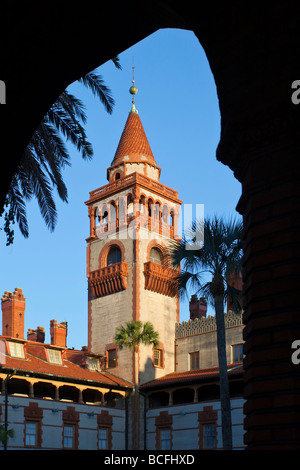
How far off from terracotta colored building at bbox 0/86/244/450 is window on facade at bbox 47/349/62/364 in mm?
91

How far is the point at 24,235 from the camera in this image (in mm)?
15008

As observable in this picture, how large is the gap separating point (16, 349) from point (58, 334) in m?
12.3

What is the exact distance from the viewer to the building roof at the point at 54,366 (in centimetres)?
4419

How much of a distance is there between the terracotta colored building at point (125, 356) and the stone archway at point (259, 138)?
3840 centimetres

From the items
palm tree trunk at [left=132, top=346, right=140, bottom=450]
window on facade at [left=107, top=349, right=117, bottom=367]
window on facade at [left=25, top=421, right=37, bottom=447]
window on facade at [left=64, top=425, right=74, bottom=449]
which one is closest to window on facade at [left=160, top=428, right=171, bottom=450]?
palm tree trunk at [left=132, top=346, right=140, bottom=450]

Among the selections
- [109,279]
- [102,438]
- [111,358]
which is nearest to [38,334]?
[111,358]

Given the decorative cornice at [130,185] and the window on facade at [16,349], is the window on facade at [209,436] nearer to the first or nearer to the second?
the window on facade at [16,349]

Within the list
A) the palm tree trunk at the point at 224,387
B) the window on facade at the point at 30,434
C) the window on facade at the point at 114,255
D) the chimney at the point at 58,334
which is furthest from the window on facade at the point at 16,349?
the palm tree trunk at the point at 224,387

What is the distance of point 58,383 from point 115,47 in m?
41.2

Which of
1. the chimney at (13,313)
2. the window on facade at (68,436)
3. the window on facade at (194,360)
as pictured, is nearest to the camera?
the window on facade at (68,436)

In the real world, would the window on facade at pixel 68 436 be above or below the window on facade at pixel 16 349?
below

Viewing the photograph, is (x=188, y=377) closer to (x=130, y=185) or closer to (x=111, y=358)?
(x=111, y=358)

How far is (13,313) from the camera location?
188 ft

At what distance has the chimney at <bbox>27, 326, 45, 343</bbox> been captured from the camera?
203ft
